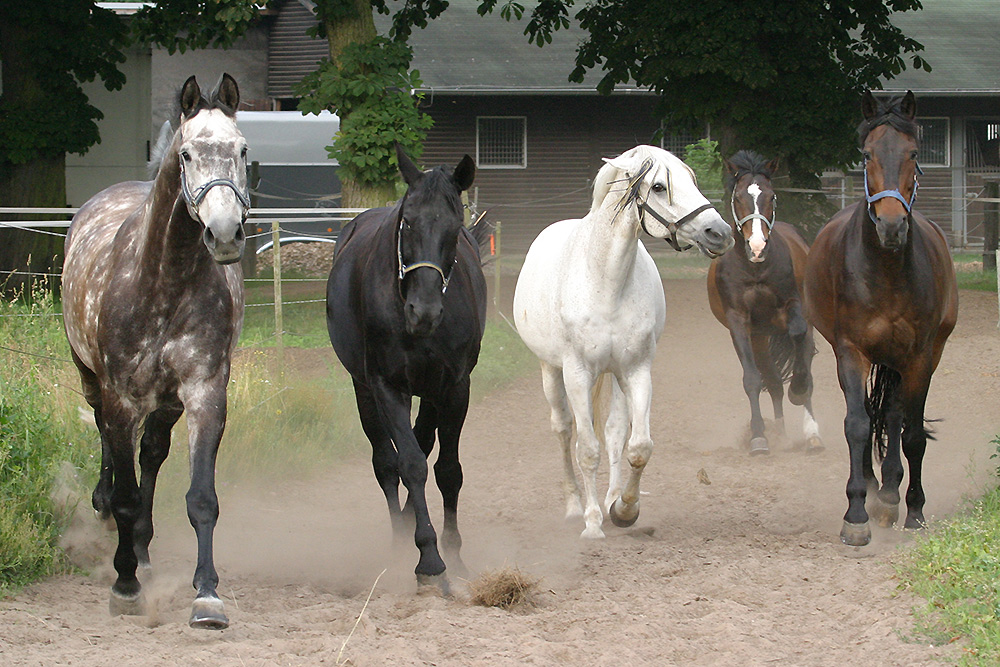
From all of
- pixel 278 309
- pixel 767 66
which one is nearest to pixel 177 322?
pixel 278 309

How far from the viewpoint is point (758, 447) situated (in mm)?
8766

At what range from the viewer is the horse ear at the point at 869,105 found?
596 centimetres

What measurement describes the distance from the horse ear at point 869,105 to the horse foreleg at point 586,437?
2096 mm

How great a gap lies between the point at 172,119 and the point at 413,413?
4739 mm

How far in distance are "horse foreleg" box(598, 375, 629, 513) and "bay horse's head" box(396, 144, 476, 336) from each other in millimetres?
1745

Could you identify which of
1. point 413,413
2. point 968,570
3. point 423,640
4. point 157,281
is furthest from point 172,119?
point 413,413

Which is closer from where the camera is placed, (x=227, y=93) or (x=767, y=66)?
(x=227, y=93)

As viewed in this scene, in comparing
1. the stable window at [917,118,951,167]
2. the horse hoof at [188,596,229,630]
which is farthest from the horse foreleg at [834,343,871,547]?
the stable window at [917,118,951,167]

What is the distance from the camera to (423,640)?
4.26 metres

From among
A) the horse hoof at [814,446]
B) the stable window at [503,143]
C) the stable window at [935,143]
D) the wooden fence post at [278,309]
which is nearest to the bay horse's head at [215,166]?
the wooden fence post at [278,309]

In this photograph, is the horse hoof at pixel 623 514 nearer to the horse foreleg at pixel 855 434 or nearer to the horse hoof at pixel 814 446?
the horse foreleg at pixel 855 434

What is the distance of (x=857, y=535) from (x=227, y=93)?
12.5 feet

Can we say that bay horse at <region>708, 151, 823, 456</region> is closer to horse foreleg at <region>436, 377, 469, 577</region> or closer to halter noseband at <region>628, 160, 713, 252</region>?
halter noseband at <region>628, 160, 713, 252</region>

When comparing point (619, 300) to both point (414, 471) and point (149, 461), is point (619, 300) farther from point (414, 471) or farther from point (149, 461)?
point (149, 461)
